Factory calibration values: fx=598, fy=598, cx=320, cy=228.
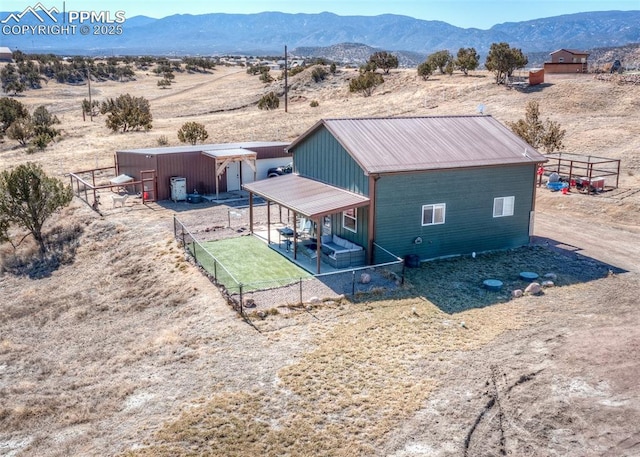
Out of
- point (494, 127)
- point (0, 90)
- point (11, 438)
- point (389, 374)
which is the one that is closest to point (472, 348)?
point (389, 374)

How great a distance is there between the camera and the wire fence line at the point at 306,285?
1783 centimetres

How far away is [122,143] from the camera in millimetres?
49031

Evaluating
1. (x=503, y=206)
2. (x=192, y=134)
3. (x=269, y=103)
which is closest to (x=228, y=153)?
(x=192, y=134)

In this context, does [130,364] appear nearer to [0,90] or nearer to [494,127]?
[494,127]

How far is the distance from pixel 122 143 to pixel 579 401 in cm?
4392

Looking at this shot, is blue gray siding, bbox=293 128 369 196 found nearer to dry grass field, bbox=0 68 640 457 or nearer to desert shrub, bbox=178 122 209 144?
dry grass field, bbox=0 68 640 457

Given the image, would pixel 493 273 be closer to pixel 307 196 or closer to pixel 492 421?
pixel 307 196

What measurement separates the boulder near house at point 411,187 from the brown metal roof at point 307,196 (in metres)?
0.04

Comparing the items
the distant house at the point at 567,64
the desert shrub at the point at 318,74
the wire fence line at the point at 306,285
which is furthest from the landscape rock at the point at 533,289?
the desert shrub at the point at 318,74

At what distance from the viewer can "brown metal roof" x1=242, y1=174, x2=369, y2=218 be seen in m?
20.0

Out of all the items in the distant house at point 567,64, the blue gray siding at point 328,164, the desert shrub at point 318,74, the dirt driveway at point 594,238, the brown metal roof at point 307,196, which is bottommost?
the dirt driveway at point 594,238

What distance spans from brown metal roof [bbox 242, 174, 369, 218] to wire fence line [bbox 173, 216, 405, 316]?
1.95m

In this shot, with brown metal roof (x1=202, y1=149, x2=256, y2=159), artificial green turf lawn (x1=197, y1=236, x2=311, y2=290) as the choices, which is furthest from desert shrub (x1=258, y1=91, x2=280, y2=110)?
artificial green turf lawn (x1=197, y1=236, x2=311, y2=290)

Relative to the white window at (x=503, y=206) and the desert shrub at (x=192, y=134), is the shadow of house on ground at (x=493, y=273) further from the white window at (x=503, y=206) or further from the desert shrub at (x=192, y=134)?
the desert shrub at (x=192, y=134)
